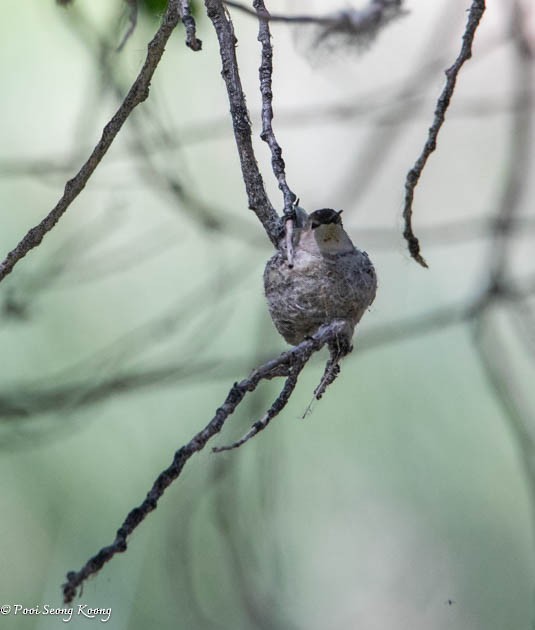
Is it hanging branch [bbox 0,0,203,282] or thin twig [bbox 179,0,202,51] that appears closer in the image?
thin twig [bbox 179,0,202,51]

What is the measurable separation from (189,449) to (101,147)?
2.36 ft

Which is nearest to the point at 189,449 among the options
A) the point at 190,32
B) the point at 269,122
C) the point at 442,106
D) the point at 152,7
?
the point at 269,122

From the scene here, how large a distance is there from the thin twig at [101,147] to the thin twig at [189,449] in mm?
547

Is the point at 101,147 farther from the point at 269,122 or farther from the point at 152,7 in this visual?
the point at 152,7

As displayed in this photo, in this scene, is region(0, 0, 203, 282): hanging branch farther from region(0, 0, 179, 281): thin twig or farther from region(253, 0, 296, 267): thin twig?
region(253, 0, 296, 267): thin twig

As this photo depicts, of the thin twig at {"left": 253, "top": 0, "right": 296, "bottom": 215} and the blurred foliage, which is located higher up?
the blurred foliage

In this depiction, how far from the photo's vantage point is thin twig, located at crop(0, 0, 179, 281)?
1.96 m

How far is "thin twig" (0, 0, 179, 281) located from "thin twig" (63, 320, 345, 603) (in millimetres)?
547

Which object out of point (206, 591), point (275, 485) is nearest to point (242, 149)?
point (275, 485)

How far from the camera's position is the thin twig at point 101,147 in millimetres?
1965

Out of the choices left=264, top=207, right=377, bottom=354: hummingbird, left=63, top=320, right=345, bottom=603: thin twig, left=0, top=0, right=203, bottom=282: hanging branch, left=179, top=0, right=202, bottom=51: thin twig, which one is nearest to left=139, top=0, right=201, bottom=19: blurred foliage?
left=264, top=207, right=377, bottom=354: hummingbird

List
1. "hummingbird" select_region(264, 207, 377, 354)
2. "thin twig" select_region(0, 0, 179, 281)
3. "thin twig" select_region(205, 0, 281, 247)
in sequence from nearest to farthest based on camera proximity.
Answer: "thin twig" select_region(0, 0, 179, 281), "thin twig" select_region(205, 0, 281, 247), "hummingbird" select_region(264, 207, 377, 354)

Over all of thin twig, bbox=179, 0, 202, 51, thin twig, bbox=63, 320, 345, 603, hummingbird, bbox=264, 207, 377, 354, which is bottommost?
thin twig, bbox=63, 320, 345, 603

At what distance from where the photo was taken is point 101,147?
2.00m
